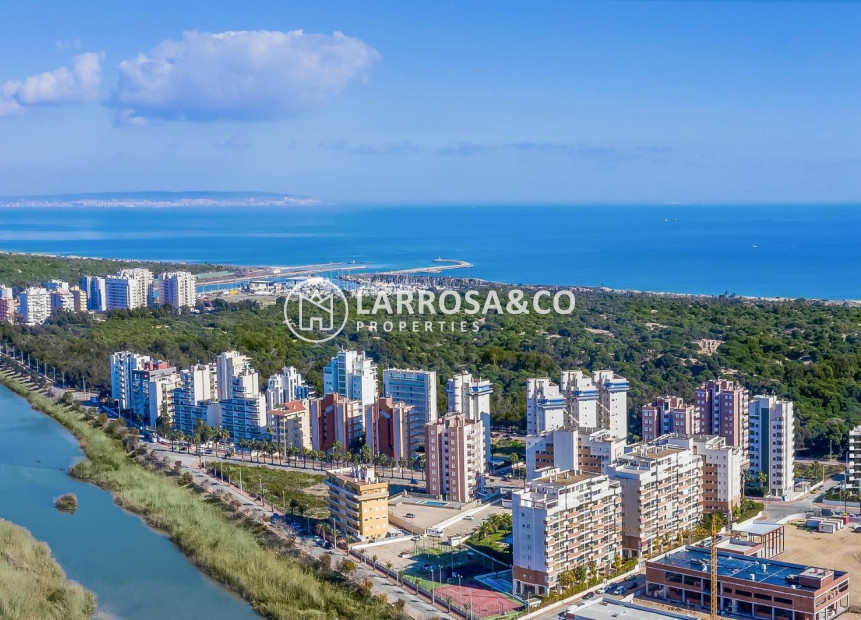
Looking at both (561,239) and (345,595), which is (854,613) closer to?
(345,595)

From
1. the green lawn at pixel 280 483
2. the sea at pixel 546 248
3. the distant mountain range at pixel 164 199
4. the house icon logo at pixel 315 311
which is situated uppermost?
the distant mountain range at pixel 164 199

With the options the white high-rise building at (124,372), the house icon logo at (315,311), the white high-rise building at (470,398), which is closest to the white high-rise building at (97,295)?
the house icon logo at (315,311)

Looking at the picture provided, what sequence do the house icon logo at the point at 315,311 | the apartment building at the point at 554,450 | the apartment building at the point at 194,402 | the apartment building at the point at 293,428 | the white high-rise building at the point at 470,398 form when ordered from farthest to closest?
the house icon logo at the point at 315,311
the apartment building at the point at 194,402
the apartment building at the point at 293,428
the white high-rise building at the point at 470,398
the apartment building at the point at 554,450

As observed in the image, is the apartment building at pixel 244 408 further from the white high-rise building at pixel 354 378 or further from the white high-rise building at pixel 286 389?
the white high-rise building at pixel 354 378

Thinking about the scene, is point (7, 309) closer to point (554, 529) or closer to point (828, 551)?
point (554, 529)

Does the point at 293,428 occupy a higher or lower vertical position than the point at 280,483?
higher

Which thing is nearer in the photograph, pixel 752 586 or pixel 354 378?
pixel 752 586

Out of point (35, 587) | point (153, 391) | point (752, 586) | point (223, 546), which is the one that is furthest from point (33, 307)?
point (752, 586)

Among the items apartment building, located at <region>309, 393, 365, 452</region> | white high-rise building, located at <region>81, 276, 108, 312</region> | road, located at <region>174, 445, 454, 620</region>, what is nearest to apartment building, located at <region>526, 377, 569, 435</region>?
apartment building, located at <region>309, 393, 365, 452</region>
